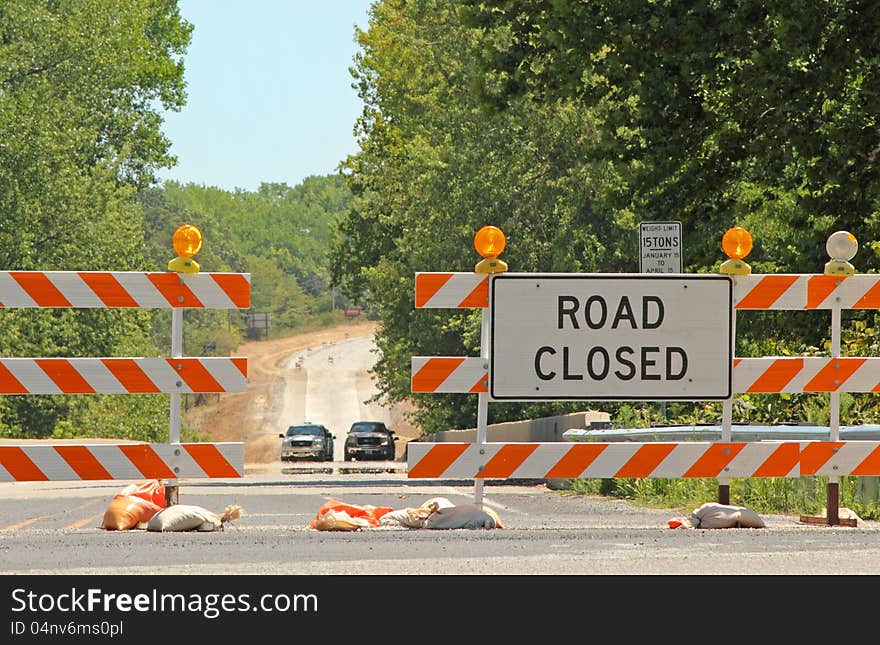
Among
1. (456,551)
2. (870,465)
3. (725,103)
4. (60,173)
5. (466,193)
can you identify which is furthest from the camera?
(60,173)

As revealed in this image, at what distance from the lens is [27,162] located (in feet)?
164

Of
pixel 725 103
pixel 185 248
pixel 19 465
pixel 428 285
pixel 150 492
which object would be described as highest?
pixel 725 103

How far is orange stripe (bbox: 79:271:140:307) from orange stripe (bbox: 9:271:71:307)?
196 mm

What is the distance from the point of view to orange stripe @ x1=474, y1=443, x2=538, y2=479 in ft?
34.1

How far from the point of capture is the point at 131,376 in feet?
32.9

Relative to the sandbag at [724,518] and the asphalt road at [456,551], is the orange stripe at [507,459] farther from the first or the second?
the sandbag at [724,518]

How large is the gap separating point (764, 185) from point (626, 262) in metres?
17.4

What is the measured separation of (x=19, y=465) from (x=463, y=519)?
114 inches

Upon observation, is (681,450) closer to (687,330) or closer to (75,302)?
(687,330)

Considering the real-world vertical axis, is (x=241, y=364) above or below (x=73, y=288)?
below

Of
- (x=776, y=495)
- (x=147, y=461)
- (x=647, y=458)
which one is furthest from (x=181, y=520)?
(x=776, y=495)

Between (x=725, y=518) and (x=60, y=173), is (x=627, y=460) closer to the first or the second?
(x=725, y=518)
